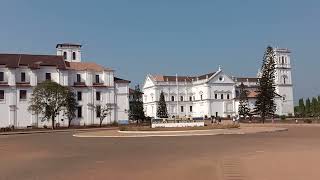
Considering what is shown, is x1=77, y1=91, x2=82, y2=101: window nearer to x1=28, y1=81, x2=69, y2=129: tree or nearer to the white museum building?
the white museum building

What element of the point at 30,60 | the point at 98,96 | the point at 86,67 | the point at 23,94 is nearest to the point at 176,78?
the point at 86,67

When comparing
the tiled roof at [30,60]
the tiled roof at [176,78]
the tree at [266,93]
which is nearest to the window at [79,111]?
the tiled roof at [30,60]

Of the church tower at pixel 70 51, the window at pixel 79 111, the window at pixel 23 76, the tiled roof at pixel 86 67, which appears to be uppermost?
the church tower at pixel 70 51

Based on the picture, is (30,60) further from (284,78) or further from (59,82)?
(284,78)

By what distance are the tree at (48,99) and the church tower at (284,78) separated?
91803 millimetres

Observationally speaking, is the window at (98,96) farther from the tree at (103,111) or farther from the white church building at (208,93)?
the white church building at (208,93)

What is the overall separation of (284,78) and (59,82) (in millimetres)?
90802

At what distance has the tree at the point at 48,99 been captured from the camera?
241 feet

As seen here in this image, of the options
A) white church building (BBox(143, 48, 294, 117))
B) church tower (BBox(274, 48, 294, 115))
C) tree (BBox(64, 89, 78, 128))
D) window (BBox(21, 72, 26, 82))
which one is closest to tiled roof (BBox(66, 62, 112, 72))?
tree (BBox(64, 89, 78, 128))

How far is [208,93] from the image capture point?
5384 inches

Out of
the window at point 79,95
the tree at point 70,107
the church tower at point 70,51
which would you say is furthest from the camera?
the church tower at point 70,51

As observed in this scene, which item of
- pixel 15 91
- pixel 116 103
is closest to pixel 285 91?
pixel 116 103

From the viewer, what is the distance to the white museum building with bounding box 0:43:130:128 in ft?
266

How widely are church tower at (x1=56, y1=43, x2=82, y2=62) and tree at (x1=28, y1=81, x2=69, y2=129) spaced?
2951 centimetres
